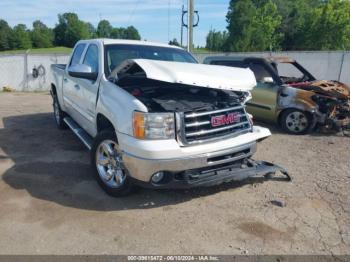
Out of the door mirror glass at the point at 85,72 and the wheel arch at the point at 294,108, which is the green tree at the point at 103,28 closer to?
the wheel arch at the point at 294,108

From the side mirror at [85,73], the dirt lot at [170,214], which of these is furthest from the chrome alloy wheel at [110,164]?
the side mirror at [85,73]

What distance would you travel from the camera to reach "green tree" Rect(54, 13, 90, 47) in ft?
267

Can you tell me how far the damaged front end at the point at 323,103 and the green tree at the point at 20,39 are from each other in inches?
3000

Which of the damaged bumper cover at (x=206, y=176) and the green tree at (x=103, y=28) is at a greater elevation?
the green tree at (x=103, y=28)

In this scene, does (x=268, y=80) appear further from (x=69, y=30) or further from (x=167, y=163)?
(x=69, y=30)

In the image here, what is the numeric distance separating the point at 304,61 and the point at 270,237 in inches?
535

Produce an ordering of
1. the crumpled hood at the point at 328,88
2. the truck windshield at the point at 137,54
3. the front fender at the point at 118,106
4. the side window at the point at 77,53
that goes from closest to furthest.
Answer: the front fender at the point at 118,106, the truck windshield at the point at 137,54, the side window at the point at 77,53, the crumpled hood at the point at 328,88

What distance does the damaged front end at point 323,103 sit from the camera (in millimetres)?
6953

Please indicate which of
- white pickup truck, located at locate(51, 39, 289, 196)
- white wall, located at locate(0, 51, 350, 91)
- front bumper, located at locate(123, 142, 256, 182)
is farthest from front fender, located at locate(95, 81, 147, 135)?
white wall, located at locate(0, 51, 350, 91)

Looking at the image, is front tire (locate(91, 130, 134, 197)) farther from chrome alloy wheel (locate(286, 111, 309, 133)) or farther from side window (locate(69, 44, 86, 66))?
chrome alloy wheel (locate(286, 111, 309, 133))

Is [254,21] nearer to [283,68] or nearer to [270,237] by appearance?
[283,68]

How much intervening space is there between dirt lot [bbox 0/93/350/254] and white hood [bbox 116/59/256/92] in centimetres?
138

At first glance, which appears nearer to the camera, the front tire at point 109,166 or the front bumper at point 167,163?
the front bumper at point 167,163

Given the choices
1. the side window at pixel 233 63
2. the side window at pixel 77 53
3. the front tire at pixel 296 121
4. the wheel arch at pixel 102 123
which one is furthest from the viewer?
the side window at pixel 233 63
